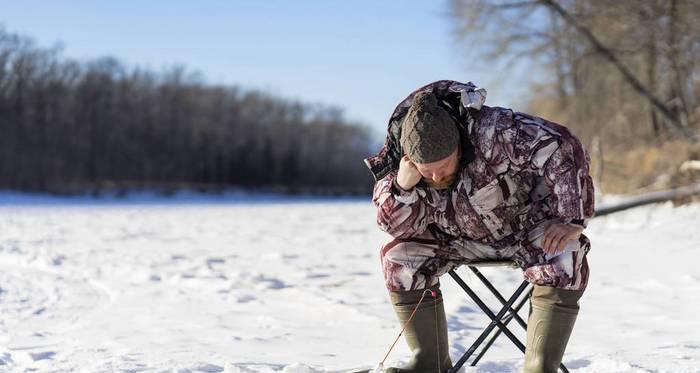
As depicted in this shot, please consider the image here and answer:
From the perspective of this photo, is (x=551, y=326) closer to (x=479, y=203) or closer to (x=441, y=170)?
(x=479, y=203)

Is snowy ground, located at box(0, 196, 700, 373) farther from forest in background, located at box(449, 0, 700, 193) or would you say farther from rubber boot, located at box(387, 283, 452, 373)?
forest in background, located at box(449, 0, 700, 193)

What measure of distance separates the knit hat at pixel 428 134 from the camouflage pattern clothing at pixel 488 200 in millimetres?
119

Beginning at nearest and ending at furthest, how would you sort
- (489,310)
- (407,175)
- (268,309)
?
(407,175) → (489,310) → (268,309)

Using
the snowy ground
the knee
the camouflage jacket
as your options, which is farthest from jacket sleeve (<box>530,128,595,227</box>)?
the snowy ground

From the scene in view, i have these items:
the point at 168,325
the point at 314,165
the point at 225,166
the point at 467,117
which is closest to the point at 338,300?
the point at 168,325

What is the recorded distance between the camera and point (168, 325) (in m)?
4.38

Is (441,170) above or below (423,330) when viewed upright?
above

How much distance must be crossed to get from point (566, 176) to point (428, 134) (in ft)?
1.60

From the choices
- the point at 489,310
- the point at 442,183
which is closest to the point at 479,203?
the point at 442,183

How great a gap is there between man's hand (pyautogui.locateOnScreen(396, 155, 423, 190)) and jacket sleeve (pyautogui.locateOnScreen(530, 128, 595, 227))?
39 centimetres

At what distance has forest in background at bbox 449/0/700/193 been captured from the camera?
43.4 feet

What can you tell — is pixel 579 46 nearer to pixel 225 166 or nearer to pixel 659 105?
pixel 659 105

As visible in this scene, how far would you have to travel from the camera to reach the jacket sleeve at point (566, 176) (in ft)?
7.79

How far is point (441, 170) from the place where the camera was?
239 centimetres
